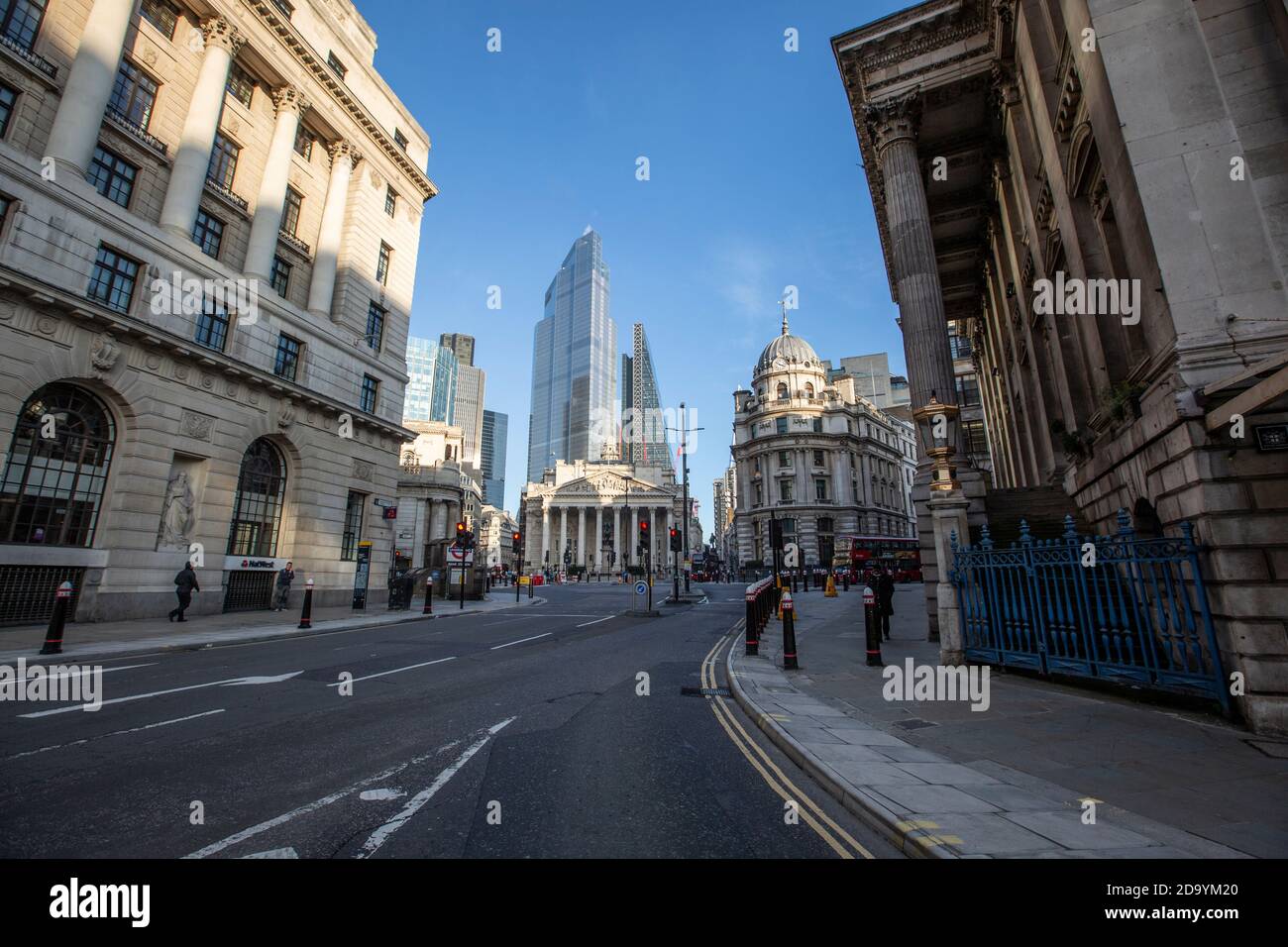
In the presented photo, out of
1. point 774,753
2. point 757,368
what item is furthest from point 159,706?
point 757,368

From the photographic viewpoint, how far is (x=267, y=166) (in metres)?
22.2

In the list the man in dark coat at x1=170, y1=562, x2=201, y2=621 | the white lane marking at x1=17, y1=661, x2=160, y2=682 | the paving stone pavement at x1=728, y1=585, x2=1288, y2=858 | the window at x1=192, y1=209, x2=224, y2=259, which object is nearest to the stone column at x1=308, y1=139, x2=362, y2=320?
the window at x1=192, y1=209, x2=224, y2=259

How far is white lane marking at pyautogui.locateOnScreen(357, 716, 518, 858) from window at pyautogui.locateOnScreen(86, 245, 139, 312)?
1884 centimetres

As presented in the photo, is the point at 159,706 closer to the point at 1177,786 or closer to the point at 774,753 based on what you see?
the point at 774,753

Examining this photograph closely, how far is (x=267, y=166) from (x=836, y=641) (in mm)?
27736

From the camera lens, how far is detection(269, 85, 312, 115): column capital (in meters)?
23.1

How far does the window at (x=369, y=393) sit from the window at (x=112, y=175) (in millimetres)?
10338

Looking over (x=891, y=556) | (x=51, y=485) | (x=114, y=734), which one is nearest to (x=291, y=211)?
(x=51, y=485)

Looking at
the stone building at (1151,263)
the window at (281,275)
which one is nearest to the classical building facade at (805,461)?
the stone building at (1151,263)

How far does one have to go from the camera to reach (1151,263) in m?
7.72

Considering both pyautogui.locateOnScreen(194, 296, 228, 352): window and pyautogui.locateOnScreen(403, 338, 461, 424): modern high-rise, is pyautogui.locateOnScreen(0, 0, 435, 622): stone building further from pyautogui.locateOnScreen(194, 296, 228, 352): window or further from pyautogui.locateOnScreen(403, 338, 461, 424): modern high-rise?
pyautogui.locateOnScreen(403, 338, 461, 424): modern high-rise

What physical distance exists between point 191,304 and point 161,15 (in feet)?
34.6

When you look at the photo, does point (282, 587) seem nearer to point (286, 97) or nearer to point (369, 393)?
point (369, 393)

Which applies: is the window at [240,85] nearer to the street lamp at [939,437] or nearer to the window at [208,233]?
the window at [208,233]
